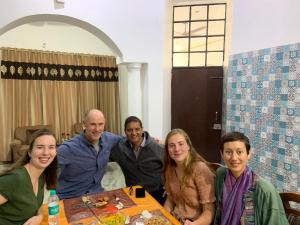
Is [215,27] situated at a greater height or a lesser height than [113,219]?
greater

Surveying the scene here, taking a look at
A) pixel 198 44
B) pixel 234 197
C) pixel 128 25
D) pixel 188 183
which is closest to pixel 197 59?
pixel 198 44

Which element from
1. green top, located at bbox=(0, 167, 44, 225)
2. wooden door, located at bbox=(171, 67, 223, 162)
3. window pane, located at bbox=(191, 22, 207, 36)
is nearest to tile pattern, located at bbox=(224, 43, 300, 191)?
wooden door, located at bbox=(171, 67, 223, 162)

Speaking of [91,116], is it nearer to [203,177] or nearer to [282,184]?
[203,177]

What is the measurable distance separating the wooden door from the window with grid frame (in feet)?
0.58

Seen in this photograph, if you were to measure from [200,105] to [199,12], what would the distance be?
1.44 meters

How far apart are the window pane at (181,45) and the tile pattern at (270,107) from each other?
848 mm

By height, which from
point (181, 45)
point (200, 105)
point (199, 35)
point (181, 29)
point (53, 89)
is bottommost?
point (200, 105)

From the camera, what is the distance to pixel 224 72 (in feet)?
12.8

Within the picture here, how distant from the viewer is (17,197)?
1475 millimetres

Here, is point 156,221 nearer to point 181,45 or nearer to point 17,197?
point 17,197

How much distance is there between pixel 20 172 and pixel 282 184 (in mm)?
2661

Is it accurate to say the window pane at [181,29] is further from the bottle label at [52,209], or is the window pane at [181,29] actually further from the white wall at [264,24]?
the bottle label at [52,209]

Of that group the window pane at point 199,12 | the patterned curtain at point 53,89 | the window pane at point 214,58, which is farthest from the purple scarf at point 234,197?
the patterned curtain at point 53,89

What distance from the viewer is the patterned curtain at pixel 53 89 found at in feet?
17.6
